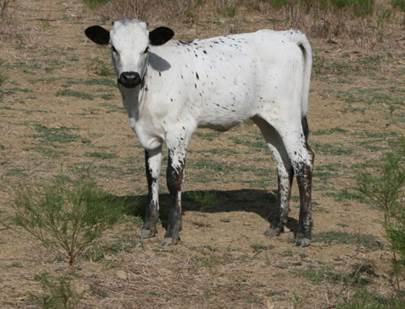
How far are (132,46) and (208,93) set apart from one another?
75 cm

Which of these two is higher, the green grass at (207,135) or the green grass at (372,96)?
the green grass at (207,135)

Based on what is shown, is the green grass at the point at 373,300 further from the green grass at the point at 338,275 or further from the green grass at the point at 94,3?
the green grass at the point at 94,3

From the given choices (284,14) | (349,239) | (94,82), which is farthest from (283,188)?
(284,14)

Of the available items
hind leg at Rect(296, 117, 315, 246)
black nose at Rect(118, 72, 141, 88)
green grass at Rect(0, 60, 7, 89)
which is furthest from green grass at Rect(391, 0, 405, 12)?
black nose at Rect(118, 72, 141, 88)

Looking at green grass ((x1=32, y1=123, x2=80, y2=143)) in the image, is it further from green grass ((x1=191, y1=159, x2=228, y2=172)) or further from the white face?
the white face

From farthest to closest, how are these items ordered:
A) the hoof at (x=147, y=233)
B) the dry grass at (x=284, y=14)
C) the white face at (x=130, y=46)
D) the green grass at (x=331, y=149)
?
the dry grass at (x=284, y=14)
the green grass at (x=331, y=149)
the hoof at (x=147, y=233)
the white face at (x=130, y=46)

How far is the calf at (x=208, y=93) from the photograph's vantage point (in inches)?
321

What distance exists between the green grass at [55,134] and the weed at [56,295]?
4525mm

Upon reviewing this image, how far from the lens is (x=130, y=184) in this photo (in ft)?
33.0

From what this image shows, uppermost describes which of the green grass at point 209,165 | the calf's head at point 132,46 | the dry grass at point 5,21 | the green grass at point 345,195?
the calf's head at point 132,46

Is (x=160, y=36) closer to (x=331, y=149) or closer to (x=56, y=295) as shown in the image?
(x=56, y=295)

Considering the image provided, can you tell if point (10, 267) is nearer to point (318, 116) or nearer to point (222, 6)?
point (318, 116)

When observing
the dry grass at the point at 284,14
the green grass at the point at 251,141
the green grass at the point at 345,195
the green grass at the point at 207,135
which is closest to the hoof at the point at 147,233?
the green grass at the point at 345,195

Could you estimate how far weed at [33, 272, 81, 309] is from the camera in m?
6.16
